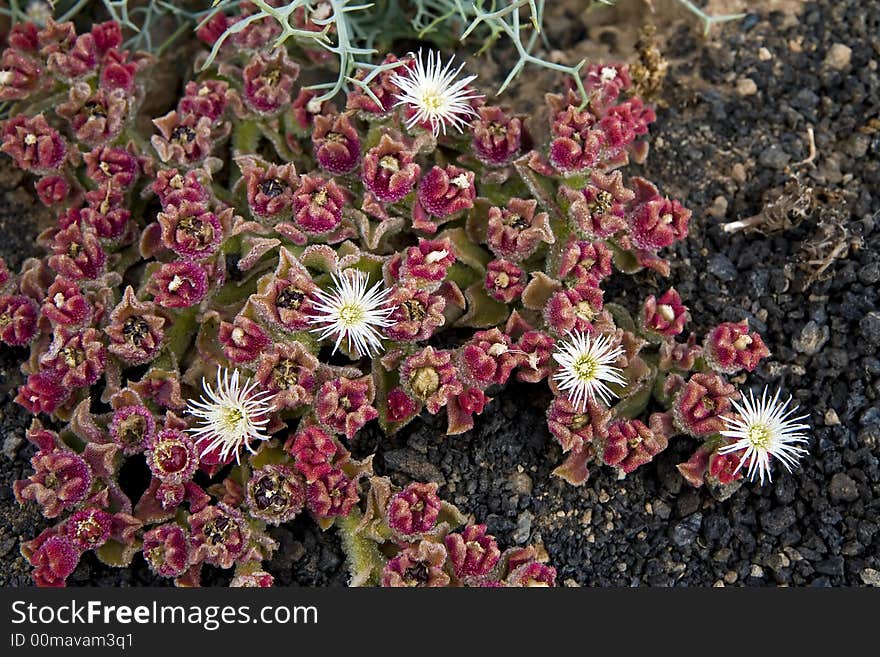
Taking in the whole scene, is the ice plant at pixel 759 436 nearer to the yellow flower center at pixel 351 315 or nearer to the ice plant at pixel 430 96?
the yellow flower center at pixel 351 315

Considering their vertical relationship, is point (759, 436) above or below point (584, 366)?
below

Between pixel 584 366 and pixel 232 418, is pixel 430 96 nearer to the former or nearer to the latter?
pixel 584 366

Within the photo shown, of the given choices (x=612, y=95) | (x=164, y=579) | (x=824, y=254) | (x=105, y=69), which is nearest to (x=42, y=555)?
(x=164, y=579)

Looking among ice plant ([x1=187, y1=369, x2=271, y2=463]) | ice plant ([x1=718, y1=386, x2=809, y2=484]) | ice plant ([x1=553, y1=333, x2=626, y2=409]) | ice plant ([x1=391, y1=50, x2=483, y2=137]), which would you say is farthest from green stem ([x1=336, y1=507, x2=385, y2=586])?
ice plant ([x1=391, y1=50, x2=483, y2=137])

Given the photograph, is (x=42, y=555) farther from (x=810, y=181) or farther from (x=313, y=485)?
(x=810, y=181)

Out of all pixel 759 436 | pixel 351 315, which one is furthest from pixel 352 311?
pixel 759 436
